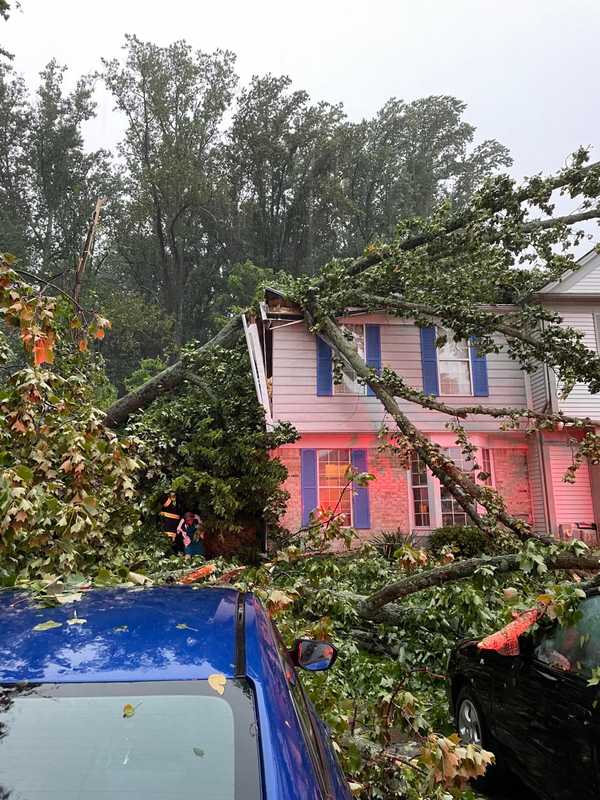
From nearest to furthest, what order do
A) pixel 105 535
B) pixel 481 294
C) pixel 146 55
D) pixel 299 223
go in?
pixel 105 535, pixel 481 294, pixel 146 55, pixel 299 223

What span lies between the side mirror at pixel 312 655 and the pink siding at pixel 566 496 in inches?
588

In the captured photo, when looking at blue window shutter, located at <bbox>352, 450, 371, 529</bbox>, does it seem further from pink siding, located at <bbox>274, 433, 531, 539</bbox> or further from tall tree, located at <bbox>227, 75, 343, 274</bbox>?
tall tree, located at <bbox>227, 75, 343, 274</bbox>

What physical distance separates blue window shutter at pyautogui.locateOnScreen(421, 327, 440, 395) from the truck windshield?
625 inches

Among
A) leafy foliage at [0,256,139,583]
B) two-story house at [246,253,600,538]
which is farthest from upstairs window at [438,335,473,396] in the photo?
leafy foliage at [0,256,139,583]

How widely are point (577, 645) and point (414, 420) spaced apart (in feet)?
43.8

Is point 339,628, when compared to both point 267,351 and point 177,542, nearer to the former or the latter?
point 177,542

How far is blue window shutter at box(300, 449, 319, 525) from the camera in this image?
1606 centimetres

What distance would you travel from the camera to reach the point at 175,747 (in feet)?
5.35

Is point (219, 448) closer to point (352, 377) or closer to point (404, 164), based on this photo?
point (352, 377)

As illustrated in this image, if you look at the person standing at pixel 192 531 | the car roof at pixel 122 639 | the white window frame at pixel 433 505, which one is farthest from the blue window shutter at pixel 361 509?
the car roof at pixel 122 639

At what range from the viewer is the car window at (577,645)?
3.52 metres

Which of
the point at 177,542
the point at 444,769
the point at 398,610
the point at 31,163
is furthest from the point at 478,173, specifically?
the point at 444,769

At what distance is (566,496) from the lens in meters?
17.1

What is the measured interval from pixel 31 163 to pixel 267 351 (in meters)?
28.6
